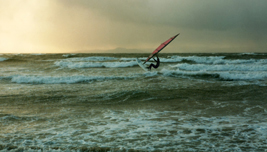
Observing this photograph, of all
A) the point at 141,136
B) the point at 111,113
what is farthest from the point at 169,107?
the point at 141,136

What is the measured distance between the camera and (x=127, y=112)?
8148 millimetres

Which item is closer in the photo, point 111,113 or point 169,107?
point 111,113

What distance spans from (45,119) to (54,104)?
2.25 m

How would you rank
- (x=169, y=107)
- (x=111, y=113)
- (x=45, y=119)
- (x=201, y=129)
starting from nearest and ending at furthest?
(x=201, y=129) < (x=45, y=119) < (x=111, y=113) < (x=169, y=107)

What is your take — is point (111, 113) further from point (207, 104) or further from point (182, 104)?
point (207, 104)

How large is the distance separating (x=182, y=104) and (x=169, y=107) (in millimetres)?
798

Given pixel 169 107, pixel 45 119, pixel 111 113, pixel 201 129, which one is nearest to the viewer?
pixel 201 129

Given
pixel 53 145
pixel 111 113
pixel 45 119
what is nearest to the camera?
pixel 53 145

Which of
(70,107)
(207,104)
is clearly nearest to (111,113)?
(70,107)

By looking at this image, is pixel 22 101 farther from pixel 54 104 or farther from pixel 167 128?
pixel 167 128

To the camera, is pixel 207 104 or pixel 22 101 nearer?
pixel 207 104

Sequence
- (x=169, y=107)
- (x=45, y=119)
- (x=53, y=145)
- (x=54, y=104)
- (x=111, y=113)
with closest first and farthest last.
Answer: (x=53, y=145), (x=45, y=119), (x=111, y=113), (x=169, y=107), (x=54, y=104)

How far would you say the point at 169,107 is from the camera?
877cm

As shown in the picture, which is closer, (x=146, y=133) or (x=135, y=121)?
(x=146, y=133)
